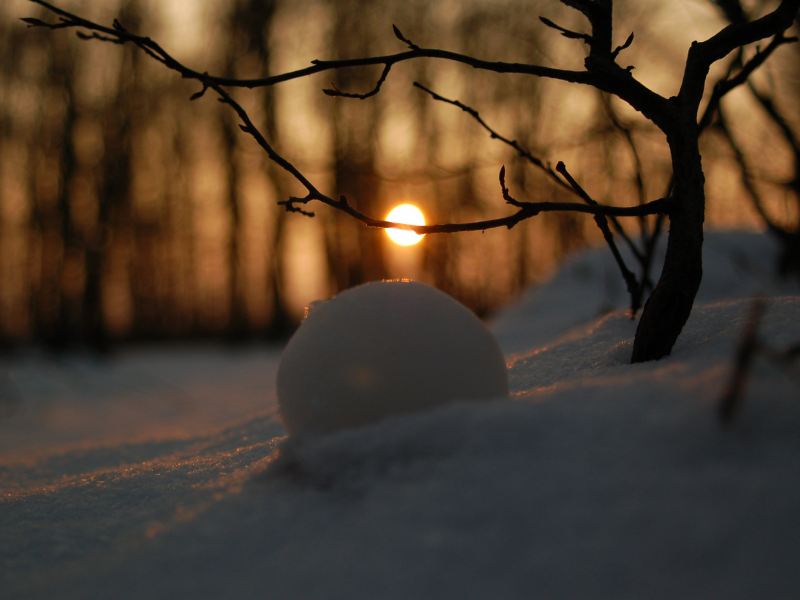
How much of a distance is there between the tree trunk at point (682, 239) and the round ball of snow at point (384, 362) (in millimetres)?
469

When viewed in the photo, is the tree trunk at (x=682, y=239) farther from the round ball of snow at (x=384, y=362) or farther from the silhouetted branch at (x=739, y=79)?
the silhouetted branch at (x=739, y=79)

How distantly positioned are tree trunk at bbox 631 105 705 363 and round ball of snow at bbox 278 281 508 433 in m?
0.47

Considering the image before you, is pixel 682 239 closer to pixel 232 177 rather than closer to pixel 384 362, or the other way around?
pixel 384 362

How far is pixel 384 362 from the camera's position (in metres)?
1.13

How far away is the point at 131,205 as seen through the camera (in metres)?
12.0

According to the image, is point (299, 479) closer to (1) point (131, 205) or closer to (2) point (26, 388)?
(2) point (26, 388)

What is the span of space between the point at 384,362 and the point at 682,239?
840mm

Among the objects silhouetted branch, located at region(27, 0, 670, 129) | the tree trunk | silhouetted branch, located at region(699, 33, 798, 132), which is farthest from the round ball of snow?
silhouetted branch, located at region(699, 33, 798, 132)

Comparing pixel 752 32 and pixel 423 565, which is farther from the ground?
pixel 752 32

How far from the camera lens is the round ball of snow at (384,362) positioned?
1.12 m

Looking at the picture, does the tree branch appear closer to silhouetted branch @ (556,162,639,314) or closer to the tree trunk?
the tree trunk

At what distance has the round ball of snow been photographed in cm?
112

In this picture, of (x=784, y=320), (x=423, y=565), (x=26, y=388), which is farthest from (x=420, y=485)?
(x=26, y=388)

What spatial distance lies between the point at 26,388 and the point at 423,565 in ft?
20.9
